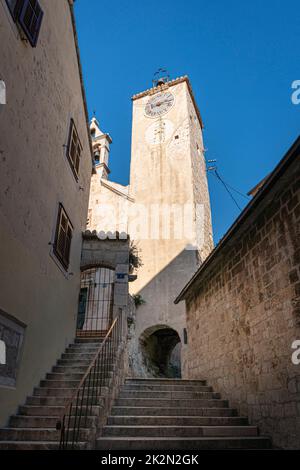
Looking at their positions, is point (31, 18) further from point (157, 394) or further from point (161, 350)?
point (161, 350)

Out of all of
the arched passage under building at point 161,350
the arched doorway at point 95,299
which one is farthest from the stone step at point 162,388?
the arched passage under building at point 161,350

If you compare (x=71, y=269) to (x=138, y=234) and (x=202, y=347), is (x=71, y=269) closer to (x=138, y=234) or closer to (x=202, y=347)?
(x=202, y=347)

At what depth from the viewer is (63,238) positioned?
712 centimetres

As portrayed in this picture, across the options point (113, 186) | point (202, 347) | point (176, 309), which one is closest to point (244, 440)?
point (202, 347)

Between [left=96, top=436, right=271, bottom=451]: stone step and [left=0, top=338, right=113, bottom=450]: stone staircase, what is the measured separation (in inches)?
15.2

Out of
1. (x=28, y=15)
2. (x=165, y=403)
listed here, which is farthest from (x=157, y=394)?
(x=28, y=15)

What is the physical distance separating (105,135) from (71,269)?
1421cm

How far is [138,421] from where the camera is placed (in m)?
4.80

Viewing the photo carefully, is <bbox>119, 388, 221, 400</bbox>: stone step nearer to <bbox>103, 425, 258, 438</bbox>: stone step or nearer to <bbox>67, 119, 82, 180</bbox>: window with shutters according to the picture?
<bbox>103, 425, 258, 438</bbox>: stone step

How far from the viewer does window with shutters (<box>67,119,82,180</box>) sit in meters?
7.81

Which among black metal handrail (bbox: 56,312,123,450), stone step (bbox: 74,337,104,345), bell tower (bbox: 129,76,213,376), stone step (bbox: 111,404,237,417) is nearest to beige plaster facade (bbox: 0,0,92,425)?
stone step (bbox: 74,337,104,345)

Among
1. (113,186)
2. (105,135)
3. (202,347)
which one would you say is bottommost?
(202,347)

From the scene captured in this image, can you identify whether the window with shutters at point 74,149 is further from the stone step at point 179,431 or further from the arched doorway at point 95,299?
the stone step at point 179,431

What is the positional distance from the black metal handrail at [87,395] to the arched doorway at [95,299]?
525 cm
